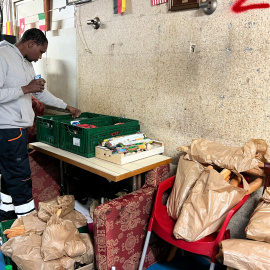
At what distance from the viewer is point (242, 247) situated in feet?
4.16

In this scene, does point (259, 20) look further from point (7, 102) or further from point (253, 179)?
point (7, 102)

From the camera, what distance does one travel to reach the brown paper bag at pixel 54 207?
2.08 metres

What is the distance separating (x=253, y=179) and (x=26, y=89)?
181 cm

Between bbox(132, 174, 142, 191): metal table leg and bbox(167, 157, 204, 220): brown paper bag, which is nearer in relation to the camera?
bbox(167, 157, 204, 220): brown paper bag

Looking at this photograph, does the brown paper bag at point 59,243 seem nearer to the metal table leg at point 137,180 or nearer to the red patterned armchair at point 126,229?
the red patterned armchair at point 126,229

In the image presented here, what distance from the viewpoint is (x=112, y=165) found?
1995mm

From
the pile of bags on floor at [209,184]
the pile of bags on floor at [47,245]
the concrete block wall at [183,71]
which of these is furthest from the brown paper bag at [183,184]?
the pile of bags on floor at [47,245]

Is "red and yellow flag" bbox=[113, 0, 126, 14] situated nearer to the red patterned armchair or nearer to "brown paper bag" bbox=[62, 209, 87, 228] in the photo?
the red patterned armchair

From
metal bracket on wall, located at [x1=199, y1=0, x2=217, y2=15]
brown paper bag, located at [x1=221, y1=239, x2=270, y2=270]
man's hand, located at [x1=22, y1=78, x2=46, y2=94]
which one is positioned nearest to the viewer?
brown paper bag, located at [x1=221, y1=239, x2=270, y2=270]

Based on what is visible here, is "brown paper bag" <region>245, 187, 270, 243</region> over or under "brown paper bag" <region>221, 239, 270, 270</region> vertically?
over

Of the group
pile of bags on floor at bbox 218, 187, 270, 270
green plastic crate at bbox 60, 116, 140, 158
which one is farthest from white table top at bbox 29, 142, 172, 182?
pile of bags on floor at bbox 218, 187, 270, 270

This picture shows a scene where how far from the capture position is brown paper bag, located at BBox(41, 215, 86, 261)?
1743 millimetres

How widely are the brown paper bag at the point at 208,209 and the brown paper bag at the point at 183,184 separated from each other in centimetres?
18

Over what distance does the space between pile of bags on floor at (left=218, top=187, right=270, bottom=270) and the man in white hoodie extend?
1.70 metres
